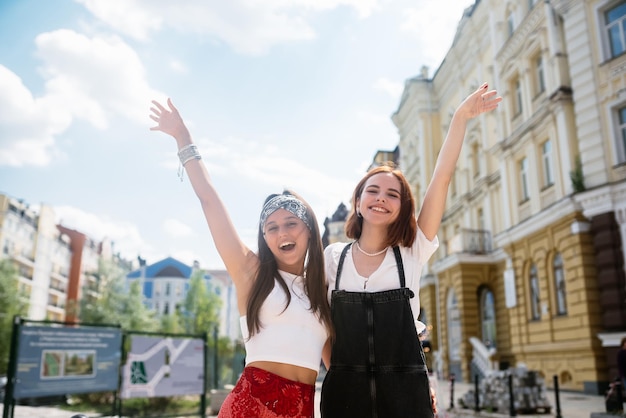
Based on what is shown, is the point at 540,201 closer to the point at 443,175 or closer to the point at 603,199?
the point at 603,199

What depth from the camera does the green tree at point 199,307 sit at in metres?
57.2

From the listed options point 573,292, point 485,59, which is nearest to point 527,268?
point 573,292

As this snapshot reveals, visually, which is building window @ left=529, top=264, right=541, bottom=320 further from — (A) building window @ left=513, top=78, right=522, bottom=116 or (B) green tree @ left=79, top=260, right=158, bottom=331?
(B) green tree @ left=79, top=260, right=158, bottom=331

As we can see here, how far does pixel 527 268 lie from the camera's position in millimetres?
19828

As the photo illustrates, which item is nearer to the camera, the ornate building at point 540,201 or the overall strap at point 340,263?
the overall strap at point 340,263

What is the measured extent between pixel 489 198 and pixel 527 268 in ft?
17.2

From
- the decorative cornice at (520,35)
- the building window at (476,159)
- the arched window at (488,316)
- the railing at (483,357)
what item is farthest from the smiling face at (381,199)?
the building window at (476,159)

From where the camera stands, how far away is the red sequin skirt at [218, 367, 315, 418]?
229 cm

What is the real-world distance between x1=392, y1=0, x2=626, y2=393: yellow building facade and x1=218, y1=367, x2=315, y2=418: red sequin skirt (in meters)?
14.7

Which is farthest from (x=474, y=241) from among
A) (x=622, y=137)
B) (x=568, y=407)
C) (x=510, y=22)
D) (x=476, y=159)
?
(x=568, y=407)

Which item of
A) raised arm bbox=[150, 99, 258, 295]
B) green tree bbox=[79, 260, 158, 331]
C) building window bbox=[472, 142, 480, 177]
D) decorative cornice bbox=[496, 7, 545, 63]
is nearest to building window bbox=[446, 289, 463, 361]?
building window bbox=[472, 142, 480, 177]

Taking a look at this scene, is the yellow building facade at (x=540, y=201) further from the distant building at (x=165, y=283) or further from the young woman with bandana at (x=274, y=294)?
the distant building at (x=165, y=283)

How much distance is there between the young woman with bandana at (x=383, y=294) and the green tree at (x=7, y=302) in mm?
36905

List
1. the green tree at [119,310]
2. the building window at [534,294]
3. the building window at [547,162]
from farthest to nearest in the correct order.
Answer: the green tree at [119,310] → the building window at [534,294] → the building window at [547,162]
